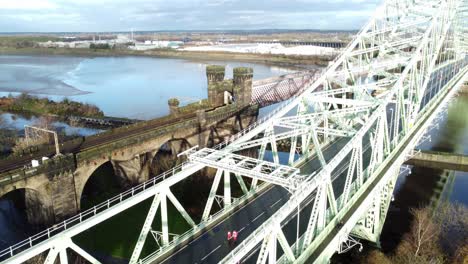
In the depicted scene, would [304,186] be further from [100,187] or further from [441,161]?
[441,161]

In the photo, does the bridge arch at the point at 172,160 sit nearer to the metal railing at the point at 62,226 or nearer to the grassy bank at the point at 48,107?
the metal railing at the point at 62,226

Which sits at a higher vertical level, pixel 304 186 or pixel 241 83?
pixel 241 83

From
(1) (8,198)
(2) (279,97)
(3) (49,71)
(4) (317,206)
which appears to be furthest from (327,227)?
(3) (49,71)

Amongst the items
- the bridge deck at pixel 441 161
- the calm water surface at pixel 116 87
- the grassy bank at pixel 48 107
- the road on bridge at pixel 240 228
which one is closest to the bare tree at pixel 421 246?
the road on bridge at pixel 240 228

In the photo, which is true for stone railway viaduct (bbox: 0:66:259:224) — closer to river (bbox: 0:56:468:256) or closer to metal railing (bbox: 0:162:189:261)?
metal railing (bbox: 0:162:189:261)

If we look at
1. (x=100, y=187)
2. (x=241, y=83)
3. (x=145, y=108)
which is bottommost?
(x=100, y=187)

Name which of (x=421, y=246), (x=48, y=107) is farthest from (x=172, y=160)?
(x=48, y=107)
